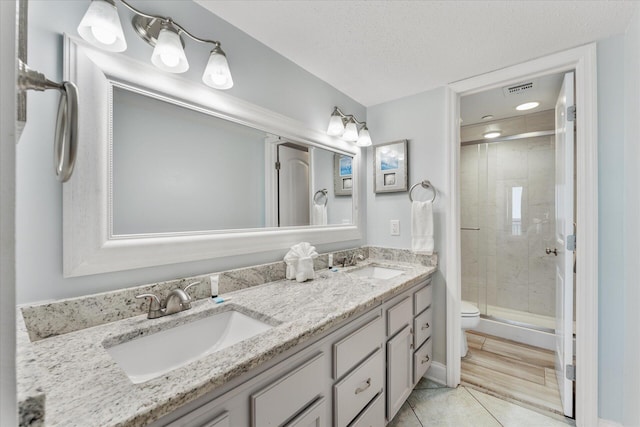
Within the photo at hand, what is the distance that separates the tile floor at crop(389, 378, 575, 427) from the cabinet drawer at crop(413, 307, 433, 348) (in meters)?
0.37

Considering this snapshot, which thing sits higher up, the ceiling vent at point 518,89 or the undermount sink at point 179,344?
the ceiling vent at point 518,89

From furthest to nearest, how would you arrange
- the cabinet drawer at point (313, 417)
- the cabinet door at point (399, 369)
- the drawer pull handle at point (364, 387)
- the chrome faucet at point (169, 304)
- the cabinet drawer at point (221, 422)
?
the cabinet door at point (399, 369) < the drawer pull handle at point (364, 387) < the chrome faucet at point (169, 304) < the cabinet drawer at point (313, 417) < the cabinet drawer at point (221, 422)

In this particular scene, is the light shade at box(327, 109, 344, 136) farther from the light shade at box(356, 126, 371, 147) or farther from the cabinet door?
the cabinet door

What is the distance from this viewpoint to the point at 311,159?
1.84 m

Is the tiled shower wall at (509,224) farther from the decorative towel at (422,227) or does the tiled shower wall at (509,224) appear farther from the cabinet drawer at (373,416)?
the cabinet drawer at (373,416)

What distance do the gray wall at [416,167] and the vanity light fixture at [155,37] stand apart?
1432 millimetres

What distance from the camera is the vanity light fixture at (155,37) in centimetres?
88

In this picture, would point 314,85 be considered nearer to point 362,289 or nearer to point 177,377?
point 362,289

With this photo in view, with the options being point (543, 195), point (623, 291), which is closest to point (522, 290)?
point (543, 195)

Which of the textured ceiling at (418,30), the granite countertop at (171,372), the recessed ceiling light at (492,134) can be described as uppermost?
the textured ceiling at (418,30)

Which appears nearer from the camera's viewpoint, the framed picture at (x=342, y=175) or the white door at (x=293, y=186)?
the white door at (x=293, y=186)

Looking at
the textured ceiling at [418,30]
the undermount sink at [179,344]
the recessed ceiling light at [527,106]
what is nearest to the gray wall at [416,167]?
the textured ceiling at [418,30]

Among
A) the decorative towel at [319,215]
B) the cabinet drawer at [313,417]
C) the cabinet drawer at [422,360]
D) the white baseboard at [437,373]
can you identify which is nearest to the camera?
the cabinet drawer at [313,417]

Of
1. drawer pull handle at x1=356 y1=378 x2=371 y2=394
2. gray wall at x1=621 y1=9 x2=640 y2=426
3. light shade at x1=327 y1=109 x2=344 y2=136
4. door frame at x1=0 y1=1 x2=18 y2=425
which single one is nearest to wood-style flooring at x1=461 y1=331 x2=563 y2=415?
gray wall at x1=621 y1=9 x2=640 y2=426
